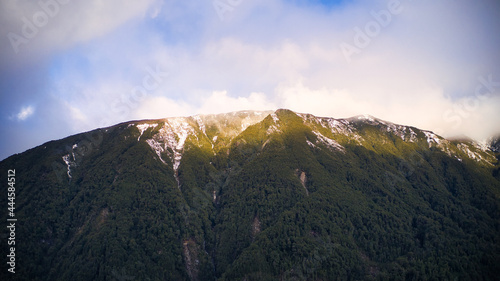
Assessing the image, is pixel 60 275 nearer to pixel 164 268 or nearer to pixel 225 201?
pixel 164 268

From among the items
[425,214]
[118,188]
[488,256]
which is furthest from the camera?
[425,214]

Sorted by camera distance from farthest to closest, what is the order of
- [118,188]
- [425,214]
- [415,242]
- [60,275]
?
[425,214] → [118,188] → [415,242] → [60,275]

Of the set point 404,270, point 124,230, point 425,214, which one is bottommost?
point 404,270

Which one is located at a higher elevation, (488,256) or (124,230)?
(124,230)

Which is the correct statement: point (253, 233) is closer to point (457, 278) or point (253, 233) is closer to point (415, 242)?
point (415, 242)

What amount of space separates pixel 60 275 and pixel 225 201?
4080 inches

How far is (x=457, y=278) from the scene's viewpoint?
5576 inches

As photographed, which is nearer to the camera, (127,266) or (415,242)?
(127,266)

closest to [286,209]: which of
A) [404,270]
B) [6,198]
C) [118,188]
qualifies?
[404,270]

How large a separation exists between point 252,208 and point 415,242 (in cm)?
10635
